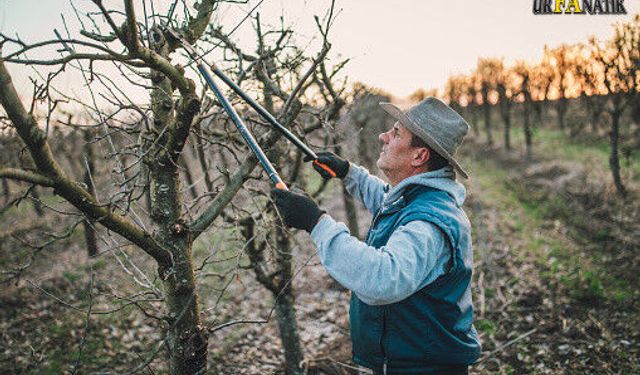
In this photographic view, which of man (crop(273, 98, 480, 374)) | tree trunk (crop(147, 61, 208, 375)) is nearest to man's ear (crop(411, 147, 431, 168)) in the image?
man (crop(273, 98, 480, 374))

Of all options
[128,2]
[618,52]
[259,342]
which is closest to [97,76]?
[128,2]

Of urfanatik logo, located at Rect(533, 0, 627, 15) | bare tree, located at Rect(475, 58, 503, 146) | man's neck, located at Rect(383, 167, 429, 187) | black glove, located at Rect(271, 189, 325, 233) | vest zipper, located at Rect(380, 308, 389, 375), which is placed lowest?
vest zipper, located at Rect(380, 308, 389, 375)

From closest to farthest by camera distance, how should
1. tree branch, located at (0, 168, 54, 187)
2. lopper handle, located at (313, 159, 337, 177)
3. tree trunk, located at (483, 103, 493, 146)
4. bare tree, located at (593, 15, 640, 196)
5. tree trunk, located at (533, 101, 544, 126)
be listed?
tree branch, located at (0, 168, 54, 187), lopper handle, located at (313, 159, 337, 177), bare tree, located at (593, 15, 640, 196), tree trunk, located at (483, 103, 493, 146), tree trunk, located at (533, 101, 544, 126)

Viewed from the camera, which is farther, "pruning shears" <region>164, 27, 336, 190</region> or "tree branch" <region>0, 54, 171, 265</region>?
"pruning shears" <region>164, 27, 336, 190</region>

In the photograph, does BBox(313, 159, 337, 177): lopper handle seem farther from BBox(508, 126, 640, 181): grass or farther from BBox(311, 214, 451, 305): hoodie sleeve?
BBox(508, 126, 640, 181): grass

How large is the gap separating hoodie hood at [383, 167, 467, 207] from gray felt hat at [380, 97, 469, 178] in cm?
10

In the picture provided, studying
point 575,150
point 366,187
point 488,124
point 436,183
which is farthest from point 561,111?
point 436,183

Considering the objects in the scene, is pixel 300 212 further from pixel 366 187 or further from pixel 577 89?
pixel 577 89

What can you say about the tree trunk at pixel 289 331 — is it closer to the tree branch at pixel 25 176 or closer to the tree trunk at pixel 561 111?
the tree branch at pixel 25 176

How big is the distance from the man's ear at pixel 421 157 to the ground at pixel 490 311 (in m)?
1.20

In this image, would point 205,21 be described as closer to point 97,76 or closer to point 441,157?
point 97,76

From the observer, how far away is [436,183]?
98.0 inches

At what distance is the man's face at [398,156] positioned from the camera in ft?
9.13

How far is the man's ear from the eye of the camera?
2713 mm
